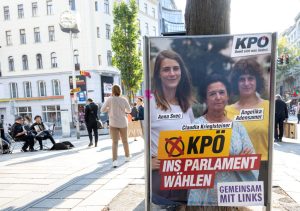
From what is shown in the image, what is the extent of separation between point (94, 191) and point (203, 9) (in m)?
3.14

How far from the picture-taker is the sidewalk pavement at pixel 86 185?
378cm

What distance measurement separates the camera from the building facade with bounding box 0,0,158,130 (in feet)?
98.0

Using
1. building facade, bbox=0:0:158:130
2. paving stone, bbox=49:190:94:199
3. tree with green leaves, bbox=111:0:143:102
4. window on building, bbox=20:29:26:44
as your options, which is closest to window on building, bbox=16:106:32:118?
building facade, bbox=0:0:158:130

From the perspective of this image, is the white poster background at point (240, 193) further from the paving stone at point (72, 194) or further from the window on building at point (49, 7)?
the window on building at point (49, 7)

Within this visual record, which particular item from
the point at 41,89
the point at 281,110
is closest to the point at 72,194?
the point at 281,110

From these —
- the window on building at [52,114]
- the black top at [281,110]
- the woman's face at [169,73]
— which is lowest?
the window on building at [52,114]

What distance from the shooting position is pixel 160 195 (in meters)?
2.71

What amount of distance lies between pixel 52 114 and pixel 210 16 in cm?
3147

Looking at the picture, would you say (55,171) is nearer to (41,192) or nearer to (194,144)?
(41,192)

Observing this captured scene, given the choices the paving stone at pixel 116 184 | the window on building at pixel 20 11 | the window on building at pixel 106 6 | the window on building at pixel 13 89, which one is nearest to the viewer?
the paving stone at pixel 116 184

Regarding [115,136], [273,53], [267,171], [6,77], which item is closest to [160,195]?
[267,171]

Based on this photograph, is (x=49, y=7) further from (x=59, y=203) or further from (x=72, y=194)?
(x=59, y=203)

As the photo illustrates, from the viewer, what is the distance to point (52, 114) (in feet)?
105

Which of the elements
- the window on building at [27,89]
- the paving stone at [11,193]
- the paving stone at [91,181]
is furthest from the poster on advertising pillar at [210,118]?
the window on building at [27,89]
